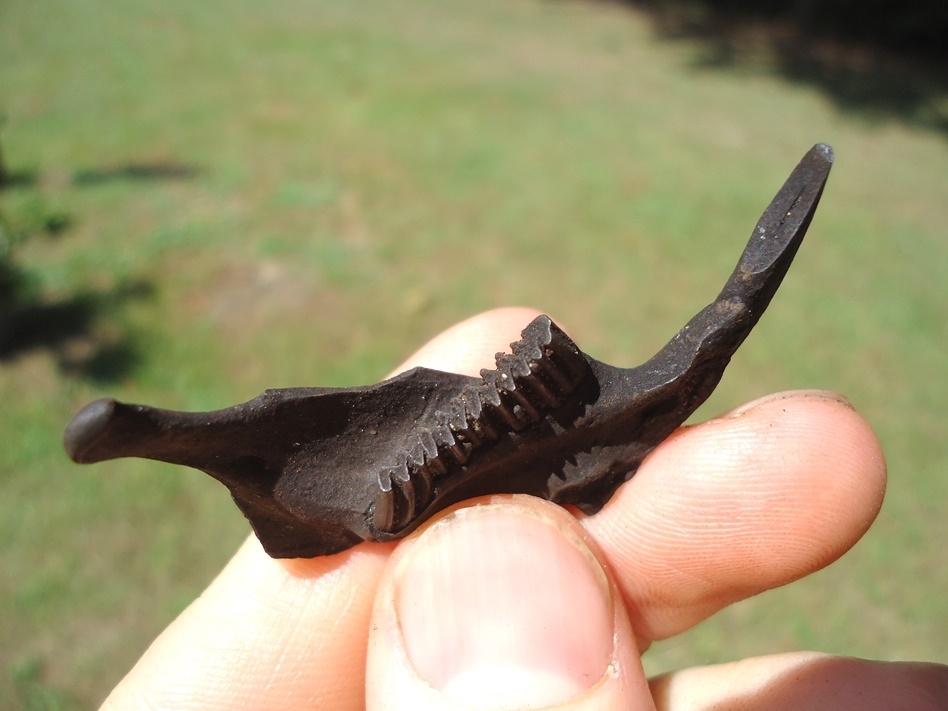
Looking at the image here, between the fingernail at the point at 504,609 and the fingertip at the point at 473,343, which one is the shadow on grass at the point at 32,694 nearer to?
the fingertip at the point at 473,343

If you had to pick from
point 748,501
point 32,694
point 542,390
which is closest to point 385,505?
point 542,390

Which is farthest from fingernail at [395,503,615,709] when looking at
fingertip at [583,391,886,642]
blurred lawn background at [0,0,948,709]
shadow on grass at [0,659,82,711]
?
shadow on grass at [0,659,82,711]

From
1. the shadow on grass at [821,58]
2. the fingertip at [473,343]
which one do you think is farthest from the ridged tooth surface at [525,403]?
the shadow on grass at [821,58]

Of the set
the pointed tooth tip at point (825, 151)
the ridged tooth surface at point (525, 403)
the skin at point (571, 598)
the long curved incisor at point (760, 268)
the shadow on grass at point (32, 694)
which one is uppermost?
the pointed tooth tip at point (825, 151)

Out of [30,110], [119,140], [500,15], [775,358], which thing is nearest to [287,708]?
[775,358]

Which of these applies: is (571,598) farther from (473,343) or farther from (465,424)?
(473,343)

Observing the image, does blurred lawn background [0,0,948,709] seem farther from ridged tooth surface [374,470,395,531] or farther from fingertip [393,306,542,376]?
ridged tooth surface [374,470,395,531]

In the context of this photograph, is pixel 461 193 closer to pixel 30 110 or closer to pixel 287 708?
pixel 30 110
